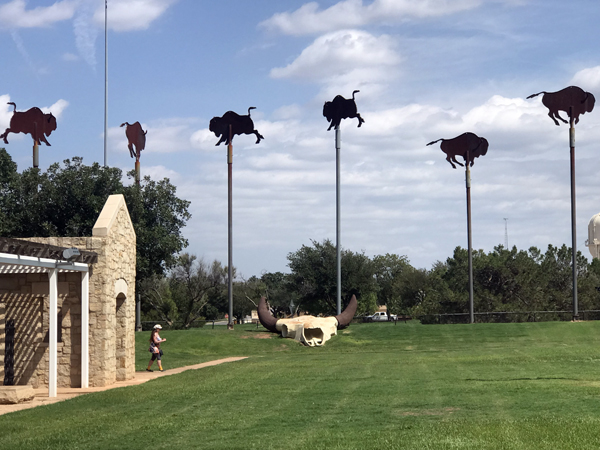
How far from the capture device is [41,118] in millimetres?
48344

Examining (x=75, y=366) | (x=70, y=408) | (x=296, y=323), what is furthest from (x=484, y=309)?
(x=70, y=408)

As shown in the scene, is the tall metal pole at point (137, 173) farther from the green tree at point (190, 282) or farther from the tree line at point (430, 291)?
the green tree at point (190, 282)

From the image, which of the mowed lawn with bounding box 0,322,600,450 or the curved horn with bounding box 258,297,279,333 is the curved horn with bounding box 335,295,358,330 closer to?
the curved horn with bounding box 258,297,279,333

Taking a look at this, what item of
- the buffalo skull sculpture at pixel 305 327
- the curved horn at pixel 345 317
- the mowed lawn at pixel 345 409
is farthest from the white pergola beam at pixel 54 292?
the curved horn at pixel 345 317

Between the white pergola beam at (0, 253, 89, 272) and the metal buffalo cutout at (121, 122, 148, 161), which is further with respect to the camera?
the metal buffalo cutout at (121, 122, 148, 161)

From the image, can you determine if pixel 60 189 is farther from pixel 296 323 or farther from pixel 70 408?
pixel 70 408

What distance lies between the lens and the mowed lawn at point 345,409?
11211mm

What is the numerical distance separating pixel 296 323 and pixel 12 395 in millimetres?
24784

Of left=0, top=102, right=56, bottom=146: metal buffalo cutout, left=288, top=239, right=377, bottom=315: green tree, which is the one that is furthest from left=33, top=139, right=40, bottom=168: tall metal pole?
left=288, top=239, right=377, bottom=315: green tree

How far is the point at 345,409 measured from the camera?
1434 cm

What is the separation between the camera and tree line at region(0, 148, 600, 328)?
4247cm

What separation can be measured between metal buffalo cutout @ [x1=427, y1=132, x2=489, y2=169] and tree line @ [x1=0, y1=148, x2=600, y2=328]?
11.6 m

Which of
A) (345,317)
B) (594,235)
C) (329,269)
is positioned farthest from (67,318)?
(594,235)

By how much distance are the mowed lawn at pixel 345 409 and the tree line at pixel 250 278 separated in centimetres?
2048
